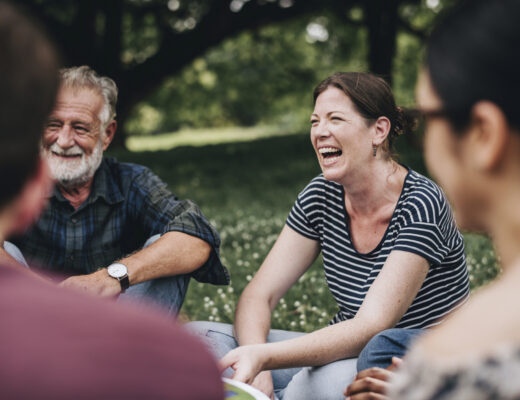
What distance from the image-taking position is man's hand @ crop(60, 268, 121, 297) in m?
3.21

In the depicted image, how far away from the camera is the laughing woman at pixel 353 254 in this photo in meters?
2.89

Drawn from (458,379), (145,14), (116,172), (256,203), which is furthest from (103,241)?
(145,14)

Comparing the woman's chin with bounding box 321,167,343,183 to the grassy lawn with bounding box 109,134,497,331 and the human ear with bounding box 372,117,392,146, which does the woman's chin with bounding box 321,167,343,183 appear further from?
the grassy lawn with bounding box 109,134,497,331

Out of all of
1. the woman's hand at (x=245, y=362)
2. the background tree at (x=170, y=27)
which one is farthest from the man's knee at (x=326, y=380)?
the background tree at (x=170, y=27)

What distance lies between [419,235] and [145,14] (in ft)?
51.4

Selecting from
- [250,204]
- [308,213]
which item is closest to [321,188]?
[308,213]

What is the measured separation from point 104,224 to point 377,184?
1.69 meters

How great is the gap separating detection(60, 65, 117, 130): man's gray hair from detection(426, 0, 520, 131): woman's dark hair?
2821 millimetres

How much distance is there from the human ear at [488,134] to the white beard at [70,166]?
9.23 ft

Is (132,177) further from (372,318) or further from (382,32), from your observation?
(382,32)

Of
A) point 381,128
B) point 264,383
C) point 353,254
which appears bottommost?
point 264,383

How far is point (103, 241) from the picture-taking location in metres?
3.83

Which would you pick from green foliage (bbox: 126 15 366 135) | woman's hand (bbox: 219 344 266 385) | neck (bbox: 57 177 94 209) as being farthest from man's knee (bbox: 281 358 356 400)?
green foliage (bbox: 126 15 366 135)

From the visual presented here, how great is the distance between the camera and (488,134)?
1.32m
